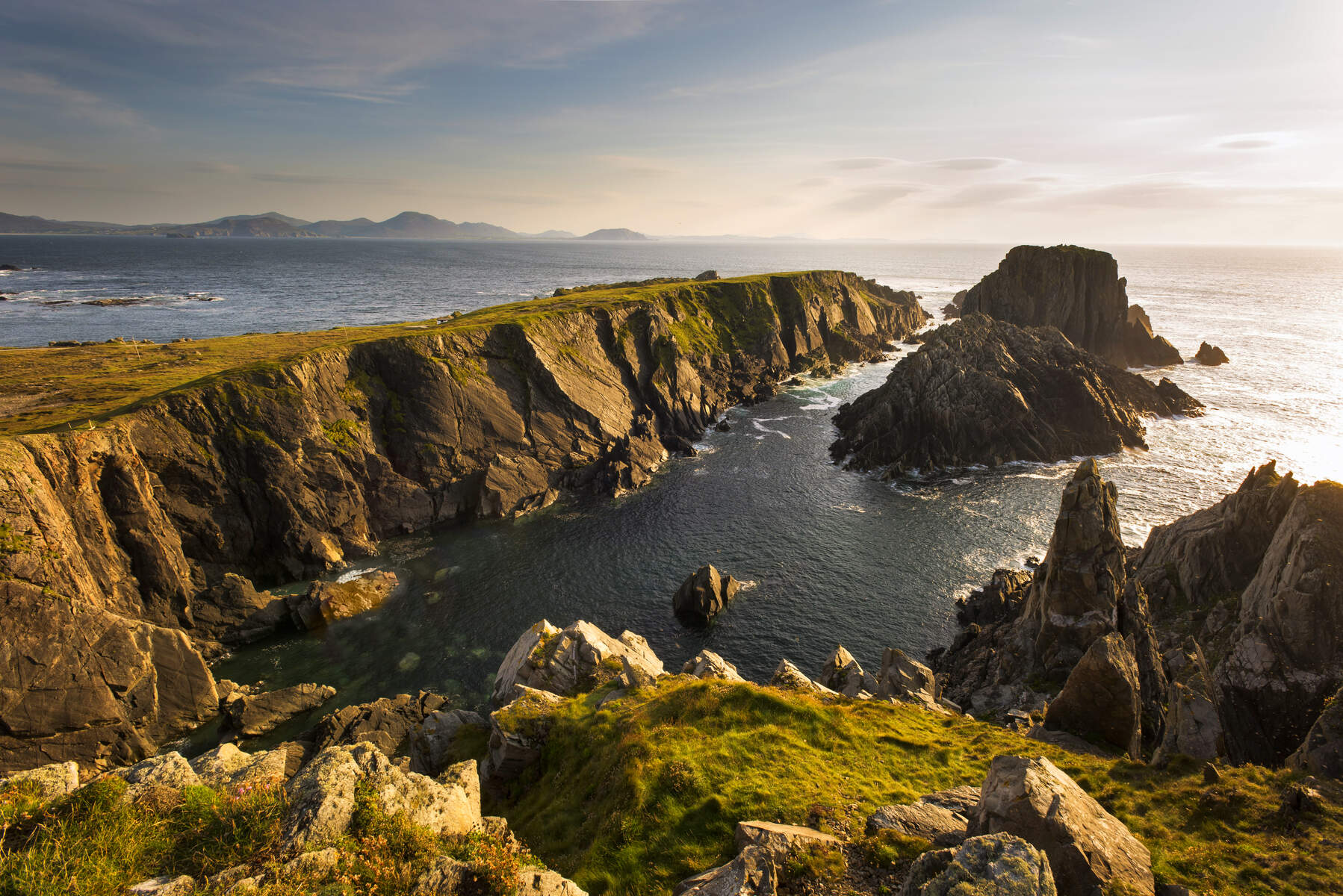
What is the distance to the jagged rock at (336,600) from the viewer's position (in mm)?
45219

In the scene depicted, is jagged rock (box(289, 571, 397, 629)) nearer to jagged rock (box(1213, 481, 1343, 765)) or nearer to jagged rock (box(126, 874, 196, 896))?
jagged rock (box(126, 874, 196, 896))

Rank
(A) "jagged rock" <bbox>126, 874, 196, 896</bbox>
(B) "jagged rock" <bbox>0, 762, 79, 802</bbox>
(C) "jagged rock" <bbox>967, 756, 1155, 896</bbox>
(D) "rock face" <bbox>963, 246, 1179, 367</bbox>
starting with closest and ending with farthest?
(A) "jagged rock" <bbox>126, 874, 196, 896</bbox>
(C) "jagged rock" <bbox>967, 756, 1155, 896</bbox>
(B) "jagged rock" <bbox>0, 762, 79, 802</bbox>
(D) "rock face" <bbox>963, 246, 1179, 367</bbox>

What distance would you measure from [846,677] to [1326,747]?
66.3 ft

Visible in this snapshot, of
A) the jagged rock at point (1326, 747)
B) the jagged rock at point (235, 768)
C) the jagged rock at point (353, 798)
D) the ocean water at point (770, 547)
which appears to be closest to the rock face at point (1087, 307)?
the ocean water at point (770, 547)

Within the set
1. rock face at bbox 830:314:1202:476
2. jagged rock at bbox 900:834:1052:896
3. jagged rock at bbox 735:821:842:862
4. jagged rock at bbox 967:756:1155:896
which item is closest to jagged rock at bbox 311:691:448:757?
jagged rock at bbox 735:821:842:862

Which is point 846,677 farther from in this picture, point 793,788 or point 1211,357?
point 1211,357

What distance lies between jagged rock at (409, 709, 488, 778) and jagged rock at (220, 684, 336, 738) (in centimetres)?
1238

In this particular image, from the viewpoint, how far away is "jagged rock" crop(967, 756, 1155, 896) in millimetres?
12875

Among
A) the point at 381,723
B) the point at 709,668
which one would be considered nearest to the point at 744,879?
the point at 709,668

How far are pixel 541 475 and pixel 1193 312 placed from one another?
22302 centimetres

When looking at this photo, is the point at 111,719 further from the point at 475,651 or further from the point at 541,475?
the point at 541,475

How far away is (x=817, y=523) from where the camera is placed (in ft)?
201

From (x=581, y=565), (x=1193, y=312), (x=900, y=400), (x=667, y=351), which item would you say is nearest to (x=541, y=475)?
(x=581, y=565)

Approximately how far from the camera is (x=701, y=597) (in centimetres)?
4616
